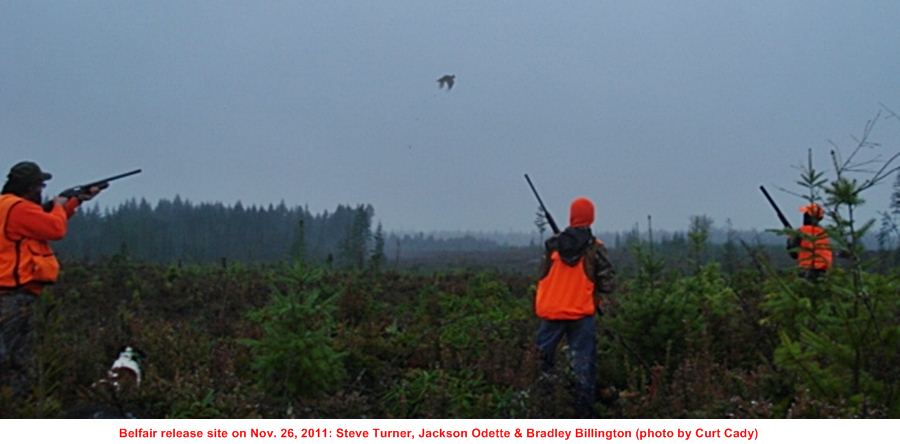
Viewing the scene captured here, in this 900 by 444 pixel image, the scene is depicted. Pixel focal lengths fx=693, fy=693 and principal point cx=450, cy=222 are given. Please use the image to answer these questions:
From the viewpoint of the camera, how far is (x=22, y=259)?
18.0ft

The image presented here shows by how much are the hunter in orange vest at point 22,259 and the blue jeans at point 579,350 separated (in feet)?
14.1

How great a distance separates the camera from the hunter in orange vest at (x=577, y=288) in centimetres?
633

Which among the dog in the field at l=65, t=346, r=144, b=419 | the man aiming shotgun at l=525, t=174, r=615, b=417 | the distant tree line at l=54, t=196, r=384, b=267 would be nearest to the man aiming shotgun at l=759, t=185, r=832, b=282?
the man aiming shotgun at l=525, t=174, r=615, b=417

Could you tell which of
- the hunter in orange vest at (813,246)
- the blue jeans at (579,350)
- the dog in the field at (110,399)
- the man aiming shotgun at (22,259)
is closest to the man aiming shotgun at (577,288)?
the blue jeans at (579,350)

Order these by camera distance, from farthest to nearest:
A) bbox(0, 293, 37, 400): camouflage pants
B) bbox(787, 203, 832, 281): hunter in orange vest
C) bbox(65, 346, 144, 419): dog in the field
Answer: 1. bbox(65, 346, 144, 419): dog in the field
2. bbox(0, 293, 37, 400): camouflage pants
3. bbox(787, 203, 832, 281): hunter in orange vest

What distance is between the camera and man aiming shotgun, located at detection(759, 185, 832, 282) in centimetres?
456

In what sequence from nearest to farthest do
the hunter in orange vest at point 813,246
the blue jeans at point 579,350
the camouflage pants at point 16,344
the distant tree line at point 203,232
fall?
1. the hunter in orange vest at point 813,246
2. the camouflage pants at point 16,344
3. the blue jeans at point 579,350
4. the distant tree line at point 203,232

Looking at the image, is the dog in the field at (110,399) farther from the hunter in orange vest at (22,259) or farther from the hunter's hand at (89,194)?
the hunter's hand at (89,194)

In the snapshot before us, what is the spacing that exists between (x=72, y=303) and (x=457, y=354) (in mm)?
9368

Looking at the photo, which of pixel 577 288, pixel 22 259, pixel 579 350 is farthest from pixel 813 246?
pixel 22 259

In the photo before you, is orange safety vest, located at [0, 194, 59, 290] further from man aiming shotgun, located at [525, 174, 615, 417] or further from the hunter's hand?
man aiming shotgun, located at [525, 174, 615, 417]

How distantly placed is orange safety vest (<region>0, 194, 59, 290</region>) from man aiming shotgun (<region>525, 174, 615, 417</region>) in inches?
169
